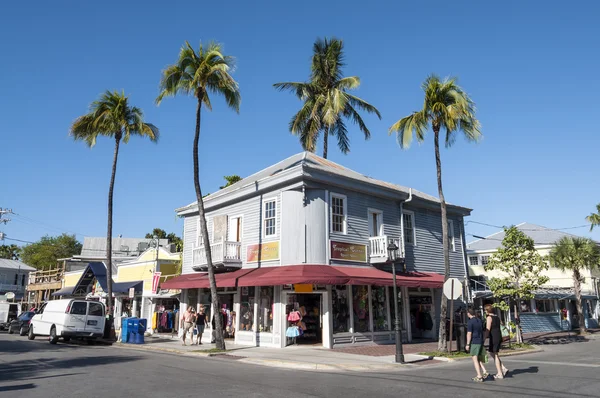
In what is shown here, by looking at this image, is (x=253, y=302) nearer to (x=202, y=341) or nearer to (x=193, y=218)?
(x=202, y=341)

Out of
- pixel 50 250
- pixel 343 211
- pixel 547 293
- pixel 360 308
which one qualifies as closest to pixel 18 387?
pixel 360 308

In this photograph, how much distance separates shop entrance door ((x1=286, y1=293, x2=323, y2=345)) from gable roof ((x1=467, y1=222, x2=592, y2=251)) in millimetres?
25044

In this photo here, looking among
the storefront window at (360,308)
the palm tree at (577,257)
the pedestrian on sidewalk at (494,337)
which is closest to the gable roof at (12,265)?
the storefront window at (360,308)

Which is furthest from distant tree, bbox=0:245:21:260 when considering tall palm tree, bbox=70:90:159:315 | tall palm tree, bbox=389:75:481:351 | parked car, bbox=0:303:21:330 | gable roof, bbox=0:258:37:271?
tall palm tree, bbox=389:75:481:351

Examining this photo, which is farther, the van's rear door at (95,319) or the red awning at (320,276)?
the van's rear door at (95,319)

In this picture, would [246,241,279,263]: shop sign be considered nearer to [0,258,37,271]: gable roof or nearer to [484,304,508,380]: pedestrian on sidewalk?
[484,304,508,380]: pedestrian on sidewalk

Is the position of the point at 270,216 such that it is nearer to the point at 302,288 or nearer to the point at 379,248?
the point at 302,288

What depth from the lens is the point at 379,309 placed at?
2072cm

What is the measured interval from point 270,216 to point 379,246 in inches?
196

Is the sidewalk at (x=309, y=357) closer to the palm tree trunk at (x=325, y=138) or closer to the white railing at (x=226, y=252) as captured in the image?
the white railing at (x=226, y=252)

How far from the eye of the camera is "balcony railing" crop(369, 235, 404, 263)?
20000 mm

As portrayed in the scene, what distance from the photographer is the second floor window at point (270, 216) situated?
20141 millimetres

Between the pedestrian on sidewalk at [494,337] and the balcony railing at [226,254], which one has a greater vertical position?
the balcony railing at [226,254]

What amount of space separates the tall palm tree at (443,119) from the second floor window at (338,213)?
144 inches
